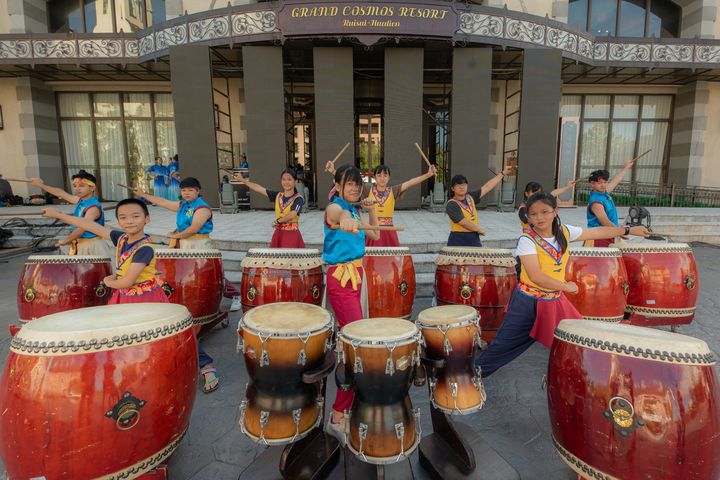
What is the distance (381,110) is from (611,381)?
1382cm

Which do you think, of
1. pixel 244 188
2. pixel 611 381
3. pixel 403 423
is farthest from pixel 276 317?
pixel 244 188

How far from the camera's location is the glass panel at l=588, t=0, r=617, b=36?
13.9 metres

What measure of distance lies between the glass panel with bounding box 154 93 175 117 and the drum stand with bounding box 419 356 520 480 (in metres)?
15.4

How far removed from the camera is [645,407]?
1.51 metres

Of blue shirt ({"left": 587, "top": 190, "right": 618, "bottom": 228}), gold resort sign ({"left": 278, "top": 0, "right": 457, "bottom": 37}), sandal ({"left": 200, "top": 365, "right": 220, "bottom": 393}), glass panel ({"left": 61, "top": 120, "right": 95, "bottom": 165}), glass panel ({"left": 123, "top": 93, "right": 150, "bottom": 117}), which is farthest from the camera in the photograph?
glass panel ({"left": 61, "top": 120, "right": 95, "bottom": 165})

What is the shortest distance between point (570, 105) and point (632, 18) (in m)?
3.68

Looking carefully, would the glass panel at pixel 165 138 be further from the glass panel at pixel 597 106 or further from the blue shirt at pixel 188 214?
the glass panel at pixel 597 106

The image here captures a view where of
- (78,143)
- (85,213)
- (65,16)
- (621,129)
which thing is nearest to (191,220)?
(85,213)

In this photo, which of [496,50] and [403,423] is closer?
[403,423]

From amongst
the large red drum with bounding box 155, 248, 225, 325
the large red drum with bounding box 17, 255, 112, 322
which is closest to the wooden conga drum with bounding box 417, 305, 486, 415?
the large red drum with bounding box 155, 248, 225, 325

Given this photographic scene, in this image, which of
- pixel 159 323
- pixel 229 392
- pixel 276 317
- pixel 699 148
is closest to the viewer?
pixel 159 323

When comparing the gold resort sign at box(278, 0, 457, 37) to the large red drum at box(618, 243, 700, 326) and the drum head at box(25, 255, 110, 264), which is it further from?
the drum head at box(25, 255, 110, 264)

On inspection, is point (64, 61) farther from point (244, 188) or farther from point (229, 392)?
point (229, 392)

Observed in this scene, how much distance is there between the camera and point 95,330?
5.20ft
